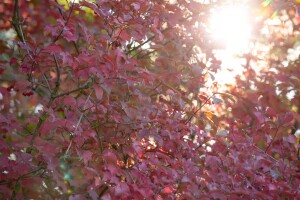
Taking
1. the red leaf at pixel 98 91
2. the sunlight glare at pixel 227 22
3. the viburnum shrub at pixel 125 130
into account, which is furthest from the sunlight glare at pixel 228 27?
the red leaf at pixel 98 91

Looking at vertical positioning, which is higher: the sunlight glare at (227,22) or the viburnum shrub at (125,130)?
the sunlight glare at (227,22)

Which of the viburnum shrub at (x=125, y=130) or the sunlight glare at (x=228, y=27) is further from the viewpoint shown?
the sunlight glare at (x=228, y=27)

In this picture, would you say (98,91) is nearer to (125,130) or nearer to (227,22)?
(125,130)

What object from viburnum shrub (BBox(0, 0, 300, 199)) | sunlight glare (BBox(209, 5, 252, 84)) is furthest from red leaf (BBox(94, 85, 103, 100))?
sunlight glare (BBox(209, 5, 252, 84))

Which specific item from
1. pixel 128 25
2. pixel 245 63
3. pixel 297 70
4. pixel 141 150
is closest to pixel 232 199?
pixel 141 150

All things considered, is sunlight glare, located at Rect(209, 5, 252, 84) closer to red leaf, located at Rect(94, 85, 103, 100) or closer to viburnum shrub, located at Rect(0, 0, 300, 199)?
viburnum shrub, located at Rect(0, 0, 300, 199)

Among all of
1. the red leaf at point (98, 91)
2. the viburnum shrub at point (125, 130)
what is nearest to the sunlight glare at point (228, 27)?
the viburnum shrub at point (125, 130)

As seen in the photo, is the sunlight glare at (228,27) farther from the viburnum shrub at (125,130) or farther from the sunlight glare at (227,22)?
the viburnum shrub at (125,130)

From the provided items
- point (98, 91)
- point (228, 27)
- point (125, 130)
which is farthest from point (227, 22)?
point (98, 91)

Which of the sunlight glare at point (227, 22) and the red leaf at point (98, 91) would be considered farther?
the sunlight glare at point (227, 22)

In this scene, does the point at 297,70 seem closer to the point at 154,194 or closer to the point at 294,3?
the point at 294,3

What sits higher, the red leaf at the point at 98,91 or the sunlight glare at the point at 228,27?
the sunlight glare at the point at 228,27

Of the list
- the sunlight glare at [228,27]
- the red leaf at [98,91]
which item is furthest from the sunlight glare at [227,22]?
the red leaf at [98,91]

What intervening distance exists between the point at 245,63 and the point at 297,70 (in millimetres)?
1251
